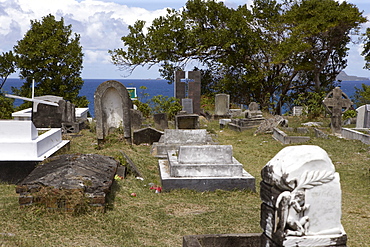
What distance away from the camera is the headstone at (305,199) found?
316 centimetres

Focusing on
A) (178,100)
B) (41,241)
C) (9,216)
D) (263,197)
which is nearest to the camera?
(263,197)

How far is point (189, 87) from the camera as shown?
22328 mm

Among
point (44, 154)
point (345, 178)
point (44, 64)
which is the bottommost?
point (345, 178)

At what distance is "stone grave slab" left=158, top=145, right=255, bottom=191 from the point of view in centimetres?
757

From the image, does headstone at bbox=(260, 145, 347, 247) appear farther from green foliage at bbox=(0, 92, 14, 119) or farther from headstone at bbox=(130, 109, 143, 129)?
green foliage at bbox=(0, 92, 14, 119)

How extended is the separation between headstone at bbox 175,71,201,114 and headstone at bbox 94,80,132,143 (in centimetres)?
1027

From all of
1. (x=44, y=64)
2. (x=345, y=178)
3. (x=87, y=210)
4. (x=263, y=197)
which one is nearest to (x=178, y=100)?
(x=44, y=64)

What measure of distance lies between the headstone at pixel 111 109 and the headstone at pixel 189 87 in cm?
1027

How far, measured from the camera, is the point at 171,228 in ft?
18.0

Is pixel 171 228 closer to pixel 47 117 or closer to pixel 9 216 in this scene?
pixel 9 216

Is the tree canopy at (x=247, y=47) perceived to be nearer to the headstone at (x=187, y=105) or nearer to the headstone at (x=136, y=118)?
the headstone at (x=187, y=105)

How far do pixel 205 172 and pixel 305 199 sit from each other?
457cm

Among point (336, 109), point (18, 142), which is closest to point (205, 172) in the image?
point (18, 142)

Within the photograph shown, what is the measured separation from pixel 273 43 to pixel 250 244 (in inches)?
977
